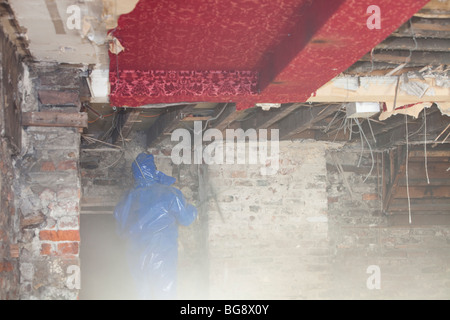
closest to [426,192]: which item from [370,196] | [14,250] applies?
[370,196]

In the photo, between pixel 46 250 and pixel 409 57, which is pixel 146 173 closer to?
pixel 46 250

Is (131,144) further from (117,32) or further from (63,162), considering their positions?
(117,32)

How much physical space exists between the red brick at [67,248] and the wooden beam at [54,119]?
0.61 meters

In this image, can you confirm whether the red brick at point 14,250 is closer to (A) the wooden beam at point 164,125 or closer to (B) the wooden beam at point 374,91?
(A) the wooden beam at point 164,125

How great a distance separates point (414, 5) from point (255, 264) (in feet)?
11.5

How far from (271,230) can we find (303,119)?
140 cm

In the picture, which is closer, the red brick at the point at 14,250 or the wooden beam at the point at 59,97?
the red brick at the point at 14,250

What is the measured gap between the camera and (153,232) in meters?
4.12

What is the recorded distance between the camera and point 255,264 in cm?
478

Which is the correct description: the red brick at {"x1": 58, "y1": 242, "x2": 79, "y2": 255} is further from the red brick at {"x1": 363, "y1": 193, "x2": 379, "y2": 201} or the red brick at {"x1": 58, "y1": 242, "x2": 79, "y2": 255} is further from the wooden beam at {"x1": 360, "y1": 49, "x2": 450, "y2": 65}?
the red brick at {"x1": 363, "y1": 193, "x2": 379, "y2": 201}

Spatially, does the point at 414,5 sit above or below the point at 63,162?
above

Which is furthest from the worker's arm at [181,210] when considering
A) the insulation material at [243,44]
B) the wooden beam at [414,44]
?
the wooden beam at [414,44]

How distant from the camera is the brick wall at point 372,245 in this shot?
17.7 feet

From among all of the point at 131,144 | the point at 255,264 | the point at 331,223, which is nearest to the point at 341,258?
the point at 331,223
